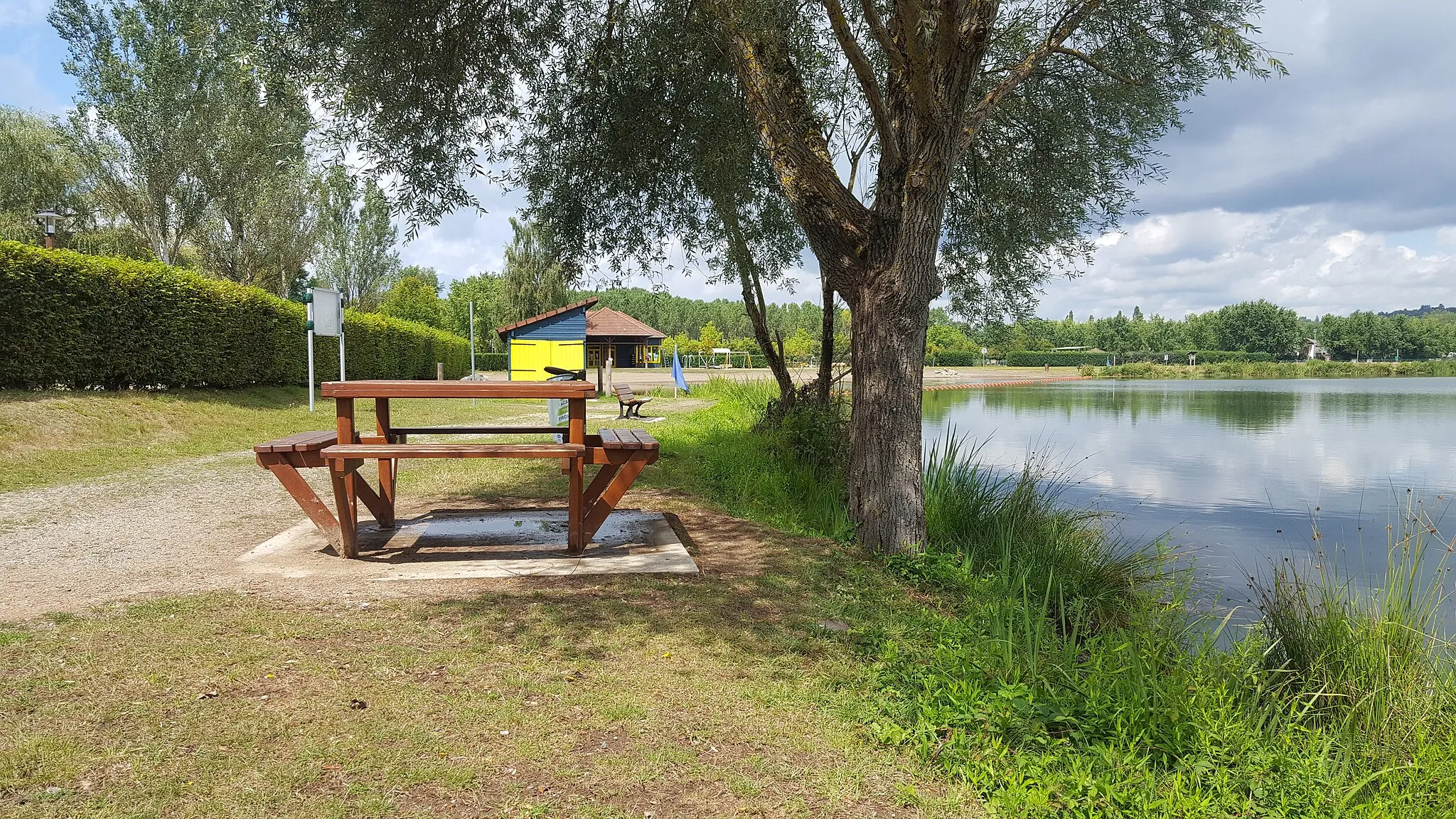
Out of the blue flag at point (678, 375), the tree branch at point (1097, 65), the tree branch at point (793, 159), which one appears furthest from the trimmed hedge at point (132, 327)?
the tree branch at point (1097, 65)

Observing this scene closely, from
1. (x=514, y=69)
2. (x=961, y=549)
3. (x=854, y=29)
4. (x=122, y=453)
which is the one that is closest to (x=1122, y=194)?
(x=854, y=29)

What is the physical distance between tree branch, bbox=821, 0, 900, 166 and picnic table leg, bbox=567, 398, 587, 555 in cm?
274

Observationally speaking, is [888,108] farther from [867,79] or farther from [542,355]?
[542,355]

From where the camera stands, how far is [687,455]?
1043 cm

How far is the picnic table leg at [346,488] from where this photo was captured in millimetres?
4691

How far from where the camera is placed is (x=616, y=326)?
4544 centimetres

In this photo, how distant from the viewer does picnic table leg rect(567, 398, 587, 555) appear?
191 inches

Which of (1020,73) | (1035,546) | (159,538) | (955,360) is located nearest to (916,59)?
(1020,73)

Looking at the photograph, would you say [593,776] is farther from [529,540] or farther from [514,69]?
[514,69]

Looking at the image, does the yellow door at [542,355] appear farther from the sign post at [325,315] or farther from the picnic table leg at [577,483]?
the picnic table leg at [577,483]

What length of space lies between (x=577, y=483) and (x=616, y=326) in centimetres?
4118

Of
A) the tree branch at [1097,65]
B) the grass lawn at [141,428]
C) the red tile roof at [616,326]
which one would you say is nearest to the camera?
the tree branch at [1097,65]

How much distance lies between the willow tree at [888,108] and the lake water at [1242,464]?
2.68 metres

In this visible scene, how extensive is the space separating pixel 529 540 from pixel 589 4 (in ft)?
19.3
